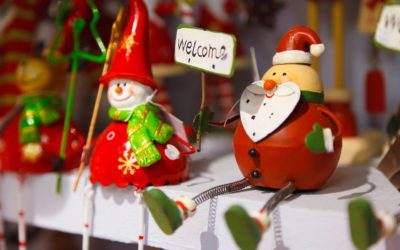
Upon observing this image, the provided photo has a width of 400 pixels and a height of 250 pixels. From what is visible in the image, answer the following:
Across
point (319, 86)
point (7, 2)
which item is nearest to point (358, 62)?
point (319, 86)

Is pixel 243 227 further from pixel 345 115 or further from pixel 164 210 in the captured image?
pixel 345 115

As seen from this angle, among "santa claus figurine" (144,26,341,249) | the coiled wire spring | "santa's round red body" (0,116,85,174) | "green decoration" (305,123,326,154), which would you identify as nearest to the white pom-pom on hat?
"santa claus figurine" (144,26,341,249)

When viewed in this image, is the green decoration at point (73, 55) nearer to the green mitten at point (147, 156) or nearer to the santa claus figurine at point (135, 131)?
the santa claus figurine at point (135, 131)

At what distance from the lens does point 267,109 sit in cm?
78

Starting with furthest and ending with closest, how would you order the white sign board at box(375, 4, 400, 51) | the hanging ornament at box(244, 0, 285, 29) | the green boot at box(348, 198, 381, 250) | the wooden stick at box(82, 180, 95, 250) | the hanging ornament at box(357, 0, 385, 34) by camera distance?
the hanging ornament at box(244, 0, 285, 29) → the hanging ornament at box(357, 0, 385, 34) → the wooden stick at box(82, 180, 95, 250) → the white sign board at box(375, 4, 400, 51) → the green boot at box(348, 198, 381, 250)

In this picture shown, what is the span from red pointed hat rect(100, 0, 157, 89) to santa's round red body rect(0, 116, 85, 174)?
17 cm

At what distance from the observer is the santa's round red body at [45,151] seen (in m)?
1.00

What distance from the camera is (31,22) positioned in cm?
121

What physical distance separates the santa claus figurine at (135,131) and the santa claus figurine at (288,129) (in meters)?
0.10

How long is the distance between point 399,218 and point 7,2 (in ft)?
2.99

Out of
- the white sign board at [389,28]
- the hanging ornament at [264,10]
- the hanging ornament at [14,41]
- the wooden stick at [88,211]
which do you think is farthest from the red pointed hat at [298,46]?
the hanging ornament at [14,41]

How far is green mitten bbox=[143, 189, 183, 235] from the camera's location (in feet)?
2.16

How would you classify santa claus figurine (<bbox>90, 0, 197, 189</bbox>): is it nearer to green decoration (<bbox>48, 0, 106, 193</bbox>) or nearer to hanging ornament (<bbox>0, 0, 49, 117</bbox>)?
green decoration (<bbox>48, 0, 106, 193</bbox>)

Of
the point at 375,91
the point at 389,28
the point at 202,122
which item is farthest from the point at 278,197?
the point at 375,91
